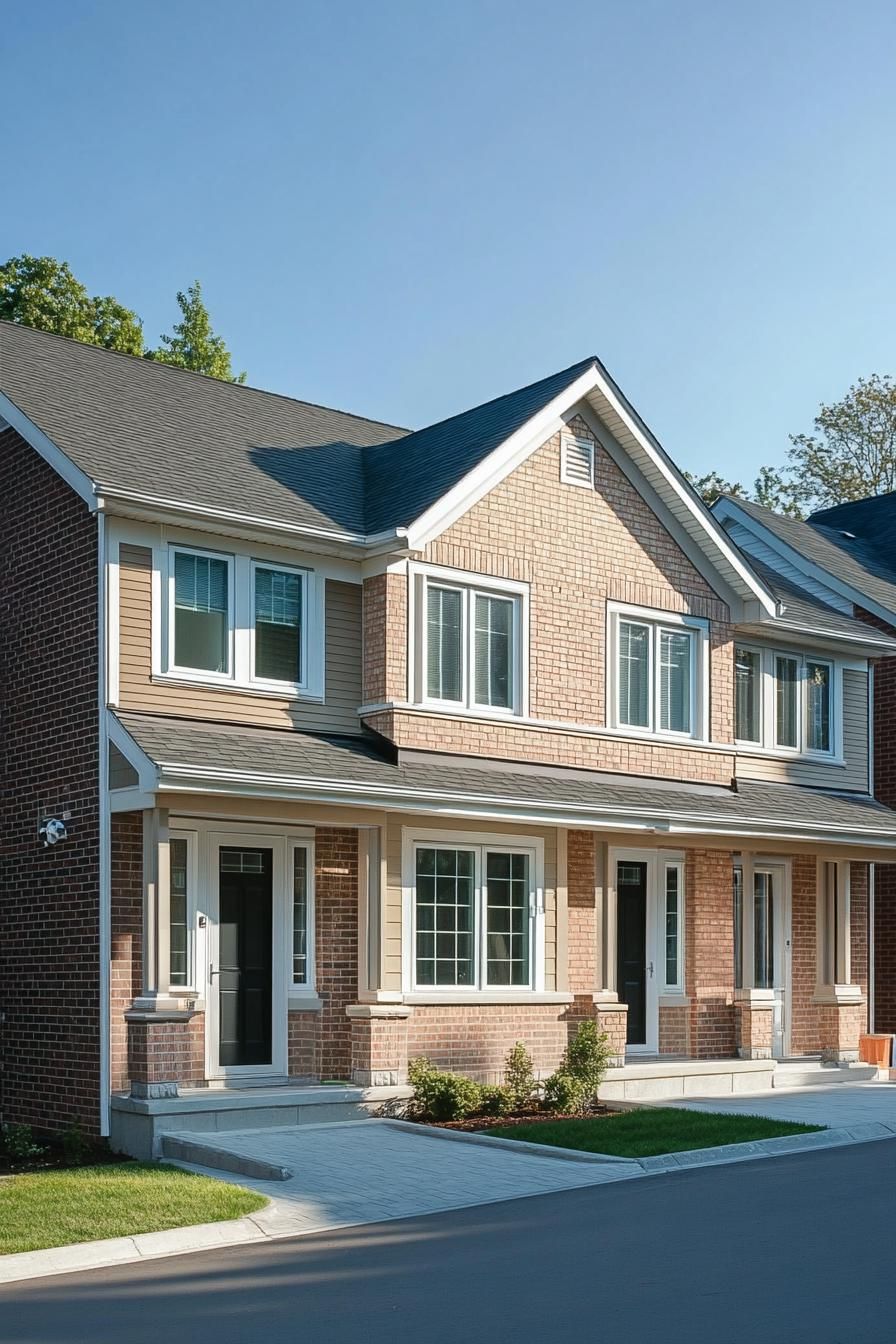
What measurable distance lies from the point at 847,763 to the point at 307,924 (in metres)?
10.7

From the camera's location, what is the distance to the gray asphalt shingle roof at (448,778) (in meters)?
15.8

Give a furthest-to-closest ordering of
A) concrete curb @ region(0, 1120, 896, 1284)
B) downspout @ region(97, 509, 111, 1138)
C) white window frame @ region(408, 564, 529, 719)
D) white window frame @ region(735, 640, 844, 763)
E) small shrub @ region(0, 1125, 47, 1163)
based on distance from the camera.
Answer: white window frame @ region(735, 640, 844, 763)
white window frame @ region(408, 564, 529, 719)
downspout @ region(97, 509, 111, 1138)
small shrub @ region(0, 1125, 47, 1163)
concrete curb @ region(0, 1120, 896, 1284)

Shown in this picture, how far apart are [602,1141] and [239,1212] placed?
166 inches

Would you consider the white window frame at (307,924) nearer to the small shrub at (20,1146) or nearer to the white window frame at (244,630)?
the white window frame at (244,630)

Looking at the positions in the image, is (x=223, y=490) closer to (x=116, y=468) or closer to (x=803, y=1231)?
(x=116, y=468)

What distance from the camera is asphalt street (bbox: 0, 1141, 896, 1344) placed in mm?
8273

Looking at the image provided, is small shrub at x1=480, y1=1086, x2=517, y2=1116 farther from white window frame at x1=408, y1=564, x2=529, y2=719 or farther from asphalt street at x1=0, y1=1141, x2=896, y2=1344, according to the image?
asphalt street at x1=0, y1=1141, x2=896, y2=1344

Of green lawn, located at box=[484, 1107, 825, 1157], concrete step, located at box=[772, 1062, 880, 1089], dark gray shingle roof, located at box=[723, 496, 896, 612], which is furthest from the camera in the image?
dark gray shingle roof, located at box=[723, 496, 896, 612]

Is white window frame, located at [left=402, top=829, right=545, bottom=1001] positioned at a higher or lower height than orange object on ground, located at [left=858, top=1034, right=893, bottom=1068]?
higher

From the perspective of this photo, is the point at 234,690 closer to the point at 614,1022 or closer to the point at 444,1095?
the point at 444,1095

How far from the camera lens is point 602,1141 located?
48.2 ft

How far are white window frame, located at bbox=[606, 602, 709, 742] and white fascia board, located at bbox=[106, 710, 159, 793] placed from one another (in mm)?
6780

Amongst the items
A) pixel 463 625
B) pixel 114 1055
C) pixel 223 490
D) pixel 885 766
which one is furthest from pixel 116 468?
pixel 885 766

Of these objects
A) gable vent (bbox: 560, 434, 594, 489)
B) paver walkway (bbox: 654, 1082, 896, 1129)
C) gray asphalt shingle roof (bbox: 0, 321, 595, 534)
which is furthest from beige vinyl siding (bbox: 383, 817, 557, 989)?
gable vent (bbox: 560, 434, 594, 489)
